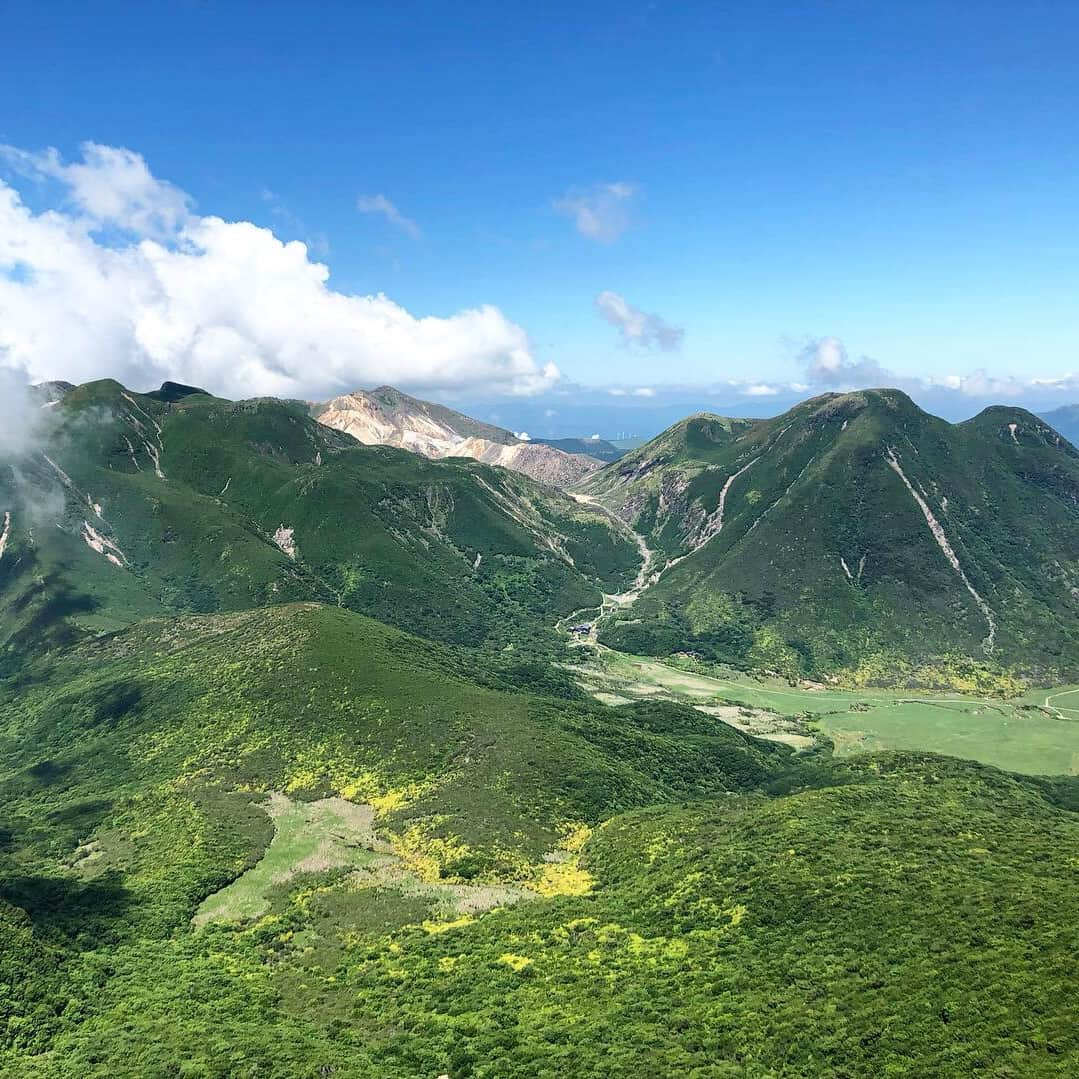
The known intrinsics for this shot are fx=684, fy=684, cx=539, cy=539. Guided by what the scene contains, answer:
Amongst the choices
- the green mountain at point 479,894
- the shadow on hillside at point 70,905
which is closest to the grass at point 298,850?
the green mountain at point 479,894

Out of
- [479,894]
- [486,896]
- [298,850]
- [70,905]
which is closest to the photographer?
[70,905]

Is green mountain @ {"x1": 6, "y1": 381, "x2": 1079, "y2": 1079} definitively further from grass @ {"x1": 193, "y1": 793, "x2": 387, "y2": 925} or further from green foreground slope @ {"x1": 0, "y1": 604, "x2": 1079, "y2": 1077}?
grass @ {"x1": 193, "y1": 793, "x2": 387, "y2": 925}

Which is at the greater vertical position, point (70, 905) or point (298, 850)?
point (70, 905)

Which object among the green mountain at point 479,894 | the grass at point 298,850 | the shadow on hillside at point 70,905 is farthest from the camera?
the grass at point 298,850

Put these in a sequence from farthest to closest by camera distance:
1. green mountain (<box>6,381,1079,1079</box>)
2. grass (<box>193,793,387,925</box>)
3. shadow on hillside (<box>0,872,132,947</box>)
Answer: grass (<box>193,793,387,925</box>)
shadow on hillside (<box>0,872,132,947</box>)
green mountain (<box>6,381,1079,1079</box>)

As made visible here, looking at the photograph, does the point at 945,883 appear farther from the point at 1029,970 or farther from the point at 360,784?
the point at 360,784

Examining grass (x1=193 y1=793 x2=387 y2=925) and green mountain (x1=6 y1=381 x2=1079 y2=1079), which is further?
grass (x1=193 y1=793 x2=387 y2=925)

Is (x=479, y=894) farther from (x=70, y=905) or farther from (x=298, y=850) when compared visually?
(x=70, y=905)

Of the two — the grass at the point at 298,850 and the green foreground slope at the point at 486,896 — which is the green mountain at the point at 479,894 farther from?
the grass at the point at 298,850

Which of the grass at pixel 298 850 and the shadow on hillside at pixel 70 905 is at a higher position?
the shadow on hillside at pixel 70 905

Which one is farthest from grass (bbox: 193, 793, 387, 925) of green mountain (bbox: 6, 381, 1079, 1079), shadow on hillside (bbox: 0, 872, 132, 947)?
shadow on hillside (bbox: 0, 872, 132, 947)

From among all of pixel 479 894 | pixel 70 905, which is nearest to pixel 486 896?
pixel 479 894

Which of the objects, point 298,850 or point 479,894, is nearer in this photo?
point 479,894
